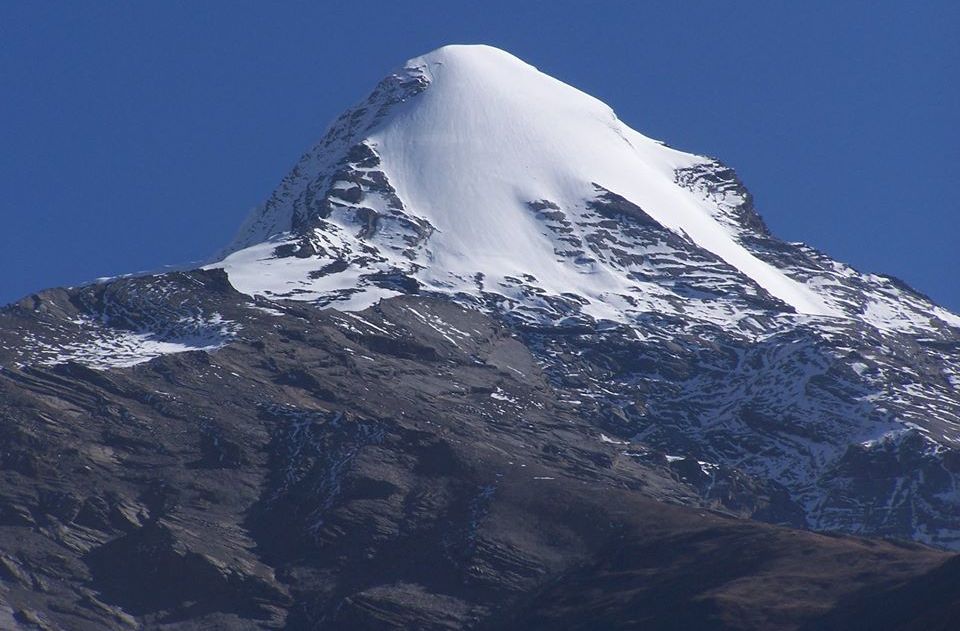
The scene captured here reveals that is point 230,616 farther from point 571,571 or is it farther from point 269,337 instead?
point 269,337

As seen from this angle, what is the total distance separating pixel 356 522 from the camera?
16300 centimetres

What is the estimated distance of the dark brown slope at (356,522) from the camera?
484 ft

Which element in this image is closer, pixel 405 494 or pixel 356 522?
pixel 356 522

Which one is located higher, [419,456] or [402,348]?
[402,348]

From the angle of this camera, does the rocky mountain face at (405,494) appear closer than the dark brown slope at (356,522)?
No

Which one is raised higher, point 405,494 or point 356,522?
point 405,494

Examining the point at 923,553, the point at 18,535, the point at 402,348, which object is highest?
the point at 402,348

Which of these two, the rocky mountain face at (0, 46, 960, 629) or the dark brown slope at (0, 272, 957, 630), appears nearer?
the dark brown slope at (0, 272, 957, 630)

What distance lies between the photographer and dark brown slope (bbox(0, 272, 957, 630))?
147m

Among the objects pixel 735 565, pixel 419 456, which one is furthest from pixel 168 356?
pixel 735 565

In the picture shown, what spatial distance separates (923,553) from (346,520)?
131ft

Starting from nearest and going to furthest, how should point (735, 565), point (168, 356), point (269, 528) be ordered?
point (735, 565), point (269, 528), point (168, 356)

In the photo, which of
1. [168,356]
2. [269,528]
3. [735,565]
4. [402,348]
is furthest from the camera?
[402,348]

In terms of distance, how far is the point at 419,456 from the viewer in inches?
6781
